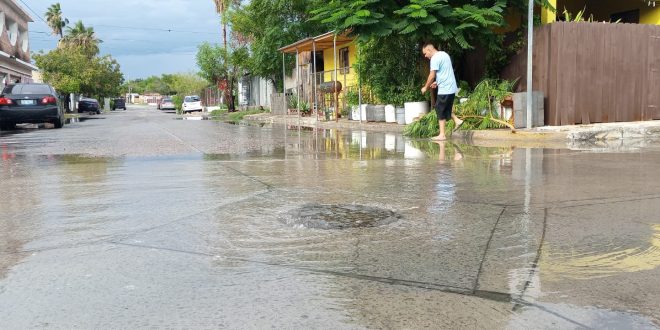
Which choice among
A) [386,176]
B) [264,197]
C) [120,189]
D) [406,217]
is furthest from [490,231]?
[120,189]

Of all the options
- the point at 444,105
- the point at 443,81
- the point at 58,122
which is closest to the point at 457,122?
the point at 444,105

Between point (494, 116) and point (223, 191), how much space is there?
8.65m

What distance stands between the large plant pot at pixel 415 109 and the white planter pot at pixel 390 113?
3.97 feet

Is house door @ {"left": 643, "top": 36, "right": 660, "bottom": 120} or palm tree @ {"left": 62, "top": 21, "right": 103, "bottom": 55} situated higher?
palm tree @ {"left": 62, "top": 21, "right": 103, "bottom": 55}

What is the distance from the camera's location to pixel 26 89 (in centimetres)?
2014

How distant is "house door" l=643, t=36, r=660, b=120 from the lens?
45.1ft

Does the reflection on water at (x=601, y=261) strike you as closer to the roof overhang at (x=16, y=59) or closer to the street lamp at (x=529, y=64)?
the street lamp at (x=529, y=64)

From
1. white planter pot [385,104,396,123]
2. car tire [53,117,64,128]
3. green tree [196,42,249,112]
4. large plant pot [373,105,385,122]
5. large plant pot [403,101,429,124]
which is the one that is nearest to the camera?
large plant pot [403,101,429,124]

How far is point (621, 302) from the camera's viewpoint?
294 centimetres

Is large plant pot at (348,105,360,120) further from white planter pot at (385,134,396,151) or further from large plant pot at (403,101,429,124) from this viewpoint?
white planter pot at (385,134,396,151)

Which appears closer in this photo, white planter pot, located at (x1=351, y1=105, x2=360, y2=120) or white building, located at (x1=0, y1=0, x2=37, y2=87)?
white planter pot, located at (x1=351, y1=105, x2=360, y2=120)

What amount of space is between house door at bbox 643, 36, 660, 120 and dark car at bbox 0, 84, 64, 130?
18.4 meters

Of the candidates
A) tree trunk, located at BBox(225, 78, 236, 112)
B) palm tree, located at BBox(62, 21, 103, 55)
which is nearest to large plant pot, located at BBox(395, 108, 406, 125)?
tree trunk, located at BBox(225, 78, 236, 112)

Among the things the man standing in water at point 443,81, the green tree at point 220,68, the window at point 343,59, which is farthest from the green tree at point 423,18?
the green tree at point 220,68
